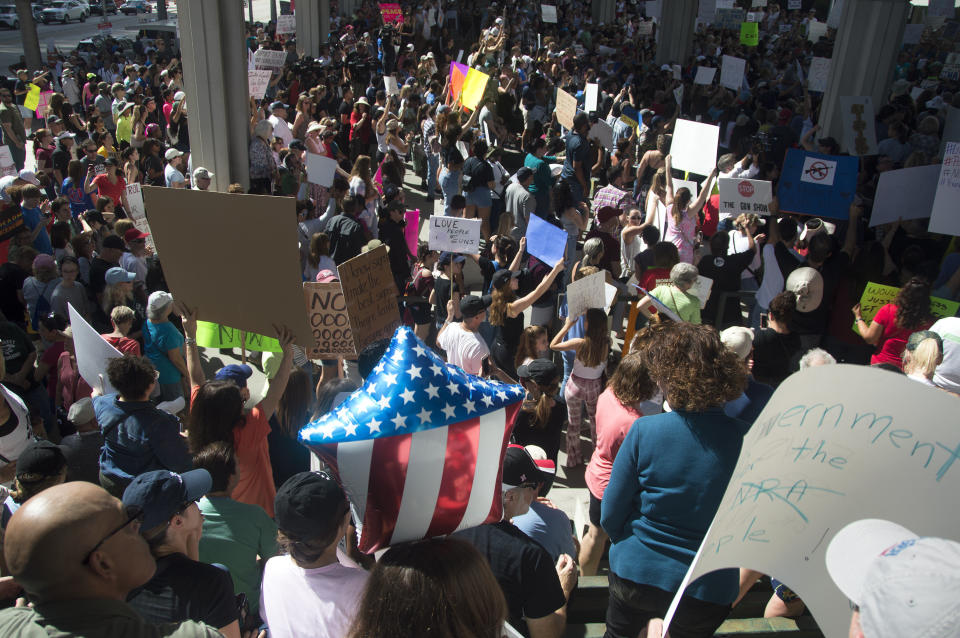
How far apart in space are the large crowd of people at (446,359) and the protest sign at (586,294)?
0.28 feet

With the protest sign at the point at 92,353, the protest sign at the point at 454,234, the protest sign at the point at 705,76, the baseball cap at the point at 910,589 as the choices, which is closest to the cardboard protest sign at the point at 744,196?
the protest sign at the point at 454,234

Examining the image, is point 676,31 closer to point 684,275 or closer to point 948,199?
point 948,199

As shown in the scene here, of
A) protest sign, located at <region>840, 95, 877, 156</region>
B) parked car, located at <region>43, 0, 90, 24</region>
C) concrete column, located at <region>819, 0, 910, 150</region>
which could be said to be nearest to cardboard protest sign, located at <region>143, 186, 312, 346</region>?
protest sign, located at <region>840, 95, 877, 156</region>

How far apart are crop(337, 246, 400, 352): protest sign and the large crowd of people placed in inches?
16.2

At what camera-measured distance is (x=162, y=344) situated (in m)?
5.39

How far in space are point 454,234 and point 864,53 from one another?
9.62 meters

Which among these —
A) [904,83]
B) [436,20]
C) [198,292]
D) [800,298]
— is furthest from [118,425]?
[436,20]

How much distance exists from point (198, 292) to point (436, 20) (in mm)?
26130

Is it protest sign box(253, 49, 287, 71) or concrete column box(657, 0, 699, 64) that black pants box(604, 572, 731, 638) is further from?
concrete column box(657, 0, 699, 64)

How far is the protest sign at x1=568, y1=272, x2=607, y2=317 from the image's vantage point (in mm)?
5359

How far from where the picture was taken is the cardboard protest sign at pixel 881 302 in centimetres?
564

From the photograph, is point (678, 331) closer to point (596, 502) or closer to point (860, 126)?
point (596, 502)

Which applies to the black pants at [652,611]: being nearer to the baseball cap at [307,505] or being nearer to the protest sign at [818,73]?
the baseball cap at [307,505]

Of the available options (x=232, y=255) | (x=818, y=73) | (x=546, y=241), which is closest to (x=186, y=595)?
(x=232, y=255)
